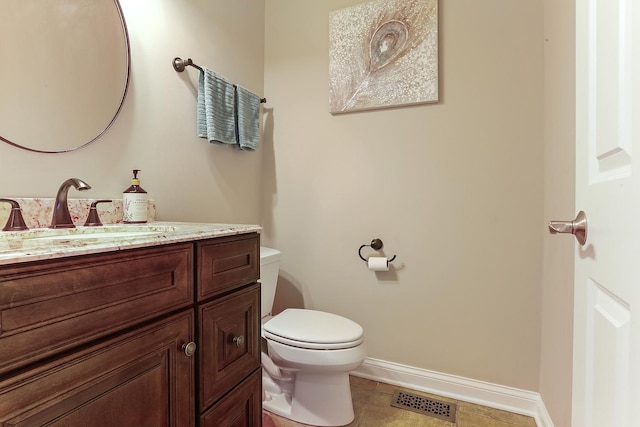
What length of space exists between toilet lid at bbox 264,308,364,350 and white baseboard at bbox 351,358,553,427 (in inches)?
20.6

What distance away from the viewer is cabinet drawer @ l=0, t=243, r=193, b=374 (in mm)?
481

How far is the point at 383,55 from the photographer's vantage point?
180cm

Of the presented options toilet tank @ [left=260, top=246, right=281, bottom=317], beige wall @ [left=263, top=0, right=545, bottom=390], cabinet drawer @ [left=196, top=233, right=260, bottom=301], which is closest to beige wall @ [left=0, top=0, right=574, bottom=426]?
beige wall @ [left=263, top=0, right=545, bottom=390]

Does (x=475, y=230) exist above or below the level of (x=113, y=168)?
below

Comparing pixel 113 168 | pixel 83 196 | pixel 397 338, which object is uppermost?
pixel 113 168

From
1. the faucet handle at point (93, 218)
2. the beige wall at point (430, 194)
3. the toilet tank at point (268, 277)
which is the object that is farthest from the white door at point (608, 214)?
the faucet handle at point (93, 218)

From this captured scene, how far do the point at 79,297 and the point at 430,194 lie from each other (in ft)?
5.18

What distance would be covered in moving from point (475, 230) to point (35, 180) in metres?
1.83

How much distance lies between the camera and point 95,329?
0.59m

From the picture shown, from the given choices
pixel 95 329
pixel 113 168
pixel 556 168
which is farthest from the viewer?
pixel 556 168

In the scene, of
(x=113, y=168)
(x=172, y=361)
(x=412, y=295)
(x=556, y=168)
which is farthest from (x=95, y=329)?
(x=556, y=168)

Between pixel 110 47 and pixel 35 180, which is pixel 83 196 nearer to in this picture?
pixel 35 180

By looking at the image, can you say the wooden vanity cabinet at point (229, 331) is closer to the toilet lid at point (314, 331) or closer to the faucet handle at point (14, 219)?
the toilet lid at point (314, 331)

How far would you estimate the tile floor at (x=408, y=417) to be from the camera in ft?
4.85
